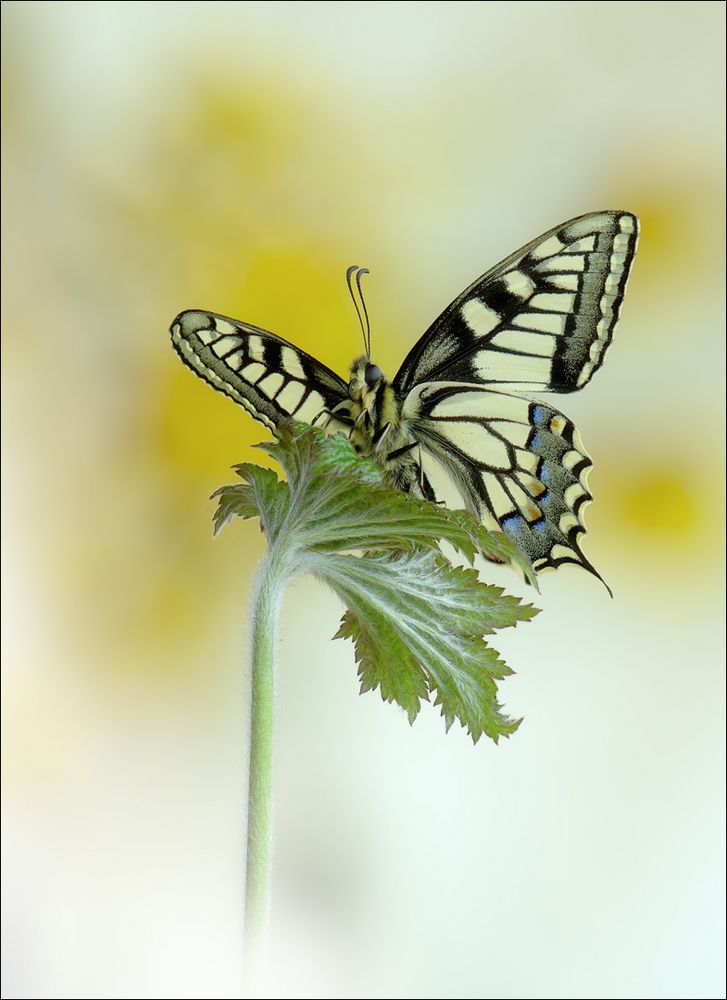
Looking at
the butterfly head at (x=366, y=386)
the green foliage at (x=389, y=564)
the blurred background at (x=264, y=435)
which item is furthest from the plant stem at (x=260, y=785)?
the blurred background at (x=264, y=435)

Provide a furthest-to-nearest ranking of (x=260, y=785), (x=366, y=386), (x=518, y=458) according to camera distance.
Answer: (x=518, y=458)
(x=366, y=386)
(x=260, y=785)

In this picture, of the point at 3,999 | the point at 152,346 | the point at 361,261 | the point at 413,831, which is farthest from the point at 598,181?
the point at 3,999

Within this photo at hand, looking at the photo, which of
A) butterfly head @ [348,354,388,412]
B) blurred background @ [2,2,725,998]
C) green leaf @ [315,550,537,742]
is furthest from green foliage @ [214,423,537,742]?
Answer: blurred background @ [2,2,725,998]

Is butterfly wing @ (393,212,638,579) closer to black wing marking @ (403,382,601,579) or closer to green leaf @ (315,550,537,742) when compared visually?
black wing marking @ (403,382,601,579)

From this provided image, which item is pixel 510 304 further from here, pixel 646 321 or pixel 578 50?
pixel 578 50

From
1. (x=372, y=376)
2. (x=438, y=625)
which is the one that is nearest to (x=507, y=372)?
(x=372, y=376)

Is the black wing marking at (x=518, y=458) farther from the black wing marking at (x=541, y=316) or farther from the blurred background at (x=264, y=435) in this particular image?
the blurred background at (x=264, y=435)

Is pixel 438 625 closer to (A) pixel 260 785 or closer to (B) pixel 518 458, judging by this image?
(A) pixel 260 785
